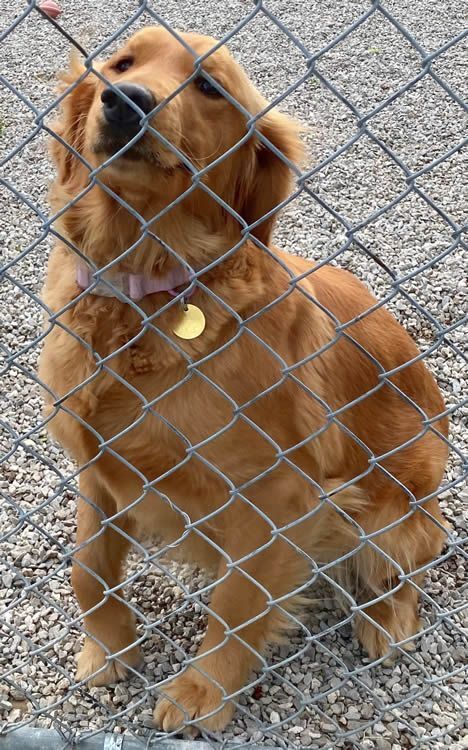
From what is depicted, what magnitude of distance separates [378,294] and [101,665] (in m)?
2.47

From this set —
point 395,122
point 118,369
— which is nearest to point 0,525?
point 118,369

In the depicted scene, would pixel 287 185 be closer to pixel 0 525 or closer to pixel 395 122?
pixel 0 525

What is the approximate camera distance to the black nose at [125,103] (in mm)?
1343

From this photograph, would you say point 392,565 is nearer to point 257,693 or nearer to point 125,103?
point 257,693

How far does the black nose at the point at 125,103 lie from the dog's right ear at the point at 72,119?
0.40 metres

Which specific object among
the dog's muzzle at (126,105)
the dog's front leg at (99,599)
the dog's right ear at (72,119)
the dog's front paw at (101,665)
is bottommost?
the dog's front paw at (101,665)

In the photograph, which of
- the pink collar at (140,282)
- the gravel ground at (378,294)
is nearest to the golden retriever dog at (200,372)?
the pink collar at (140,282)

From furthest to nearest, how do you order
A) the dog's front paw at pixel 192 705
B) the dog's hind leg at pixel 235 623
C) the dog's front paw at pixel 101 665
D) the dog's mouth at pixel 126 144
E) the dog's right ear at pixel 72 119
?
the dog's front paw at pixel 101 665 < the dog's front paw at pixel 192 705 < the dog's hind leg at pixel 235 623 < the dog's right ear at pixel 72 119 < the dog's mouth at pixel 126 144

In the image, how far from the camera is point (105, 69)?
1815 millimetres

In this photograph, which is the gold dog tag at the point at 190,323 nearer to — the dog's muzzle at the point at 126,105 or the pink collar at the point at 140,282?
the pink collar at the point at 140,282

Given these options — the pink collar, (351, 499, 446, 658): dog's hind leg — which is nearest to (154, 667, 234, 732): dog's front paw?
(351, 499, 446, 658): dog's hind leg

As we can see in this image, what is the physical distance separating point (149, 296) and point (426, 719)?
1.56 metres

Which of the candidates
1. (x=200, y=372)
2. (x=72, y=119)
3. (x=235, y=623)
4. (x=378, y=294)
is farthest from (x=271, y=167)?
(x=378, y=294)

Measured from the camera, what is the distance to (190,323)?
1.75 m
